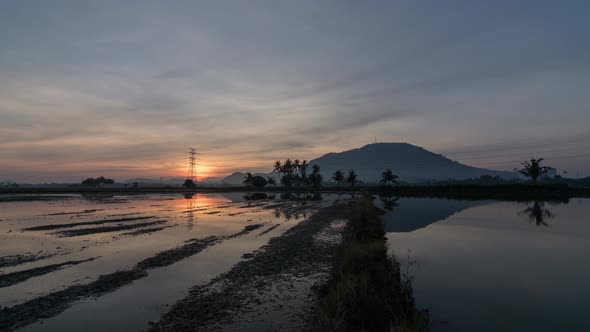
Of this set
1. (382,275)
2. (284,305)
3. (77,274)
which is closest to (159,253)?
(77,274)

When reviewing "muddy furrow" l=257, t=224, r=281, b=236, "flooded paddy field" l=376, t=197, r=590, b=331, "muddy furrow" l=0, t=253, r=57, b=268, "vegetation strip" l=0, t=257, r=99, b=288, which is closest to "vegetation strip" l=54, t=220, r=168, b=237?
"muddy furrow" l=0, t=253, r=57, b=268

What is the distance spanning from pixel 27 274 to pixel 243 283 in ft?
35.9

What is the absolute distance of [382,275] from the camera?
43.3 feet

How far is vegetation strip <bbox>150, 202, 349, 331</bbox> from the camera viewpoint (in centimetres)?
1186

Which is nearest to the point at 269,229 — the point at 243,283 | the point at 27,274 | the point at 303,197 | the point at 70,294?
the point at 243,283

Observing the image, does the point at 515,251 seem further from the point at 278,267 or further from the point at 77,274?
the point at 77,274

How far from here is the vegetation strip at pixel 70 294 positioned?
470 inches

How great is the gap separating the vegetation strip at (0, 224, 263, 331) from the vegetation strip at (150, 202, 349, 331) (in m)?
4.02

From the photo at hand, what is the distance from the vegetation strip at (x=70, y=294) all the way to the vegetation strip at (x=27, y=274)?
3.13 metres

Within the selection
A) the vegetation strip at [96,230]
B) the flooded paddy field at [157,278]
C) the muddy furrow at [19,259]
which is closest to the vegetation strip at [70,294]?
the flooded paddy field at [157,278]

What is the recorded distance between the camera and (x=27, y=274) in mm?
17344

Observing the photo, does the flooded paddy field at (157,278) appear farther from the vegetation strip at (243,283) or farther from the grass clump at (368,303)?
the grass clump at (368,303)

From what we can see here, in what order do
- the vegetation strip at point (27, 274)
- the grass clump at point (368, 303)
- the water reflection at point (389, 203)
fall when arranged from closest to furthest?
the grass clump at point (368, 303) < the vegetation strip at point (27, 274) < the water reflection at point (389, 203)

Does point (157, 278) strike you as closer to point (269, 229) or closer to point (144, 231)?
point (144, 231)
